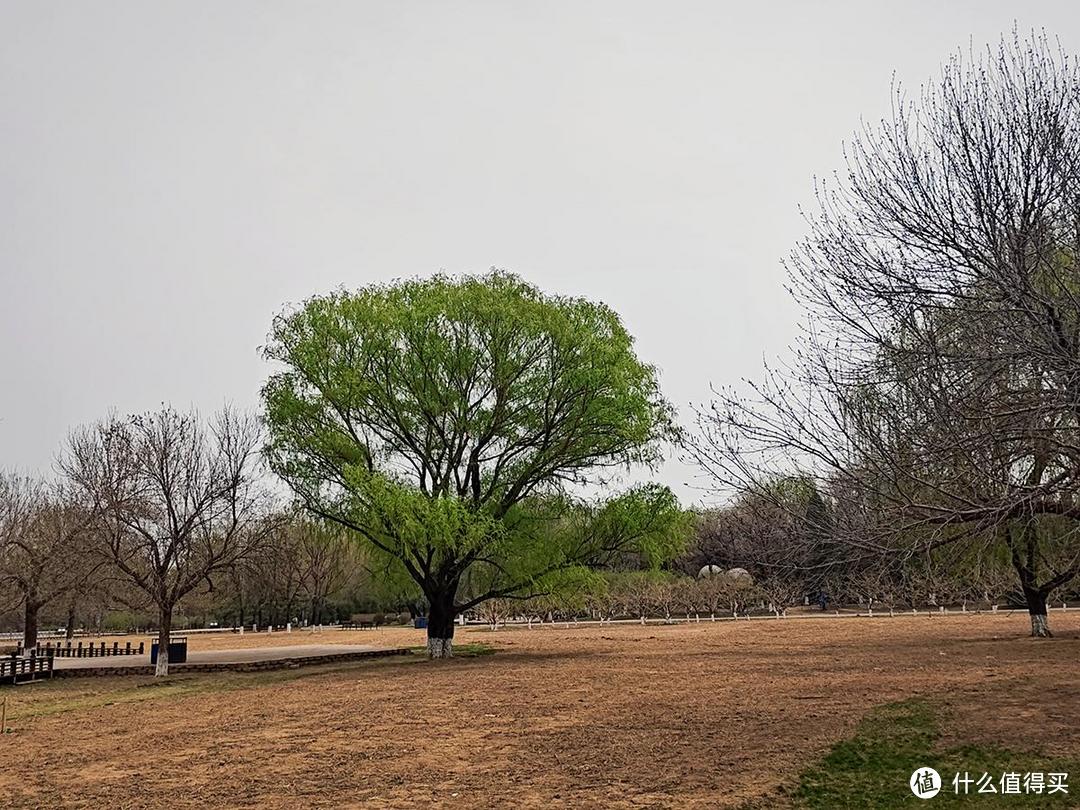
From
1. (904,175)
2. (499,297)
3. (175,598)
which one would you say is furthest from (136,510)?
(904,175)

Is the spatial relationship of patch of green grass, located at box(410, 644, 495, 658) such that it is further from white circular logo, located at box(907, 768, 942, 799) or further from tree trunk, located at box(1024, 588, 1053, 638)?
white circular logo, located at box(907, 768, 942, 799)

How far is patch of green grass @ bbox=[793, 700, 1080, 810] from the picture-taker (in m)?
9.19

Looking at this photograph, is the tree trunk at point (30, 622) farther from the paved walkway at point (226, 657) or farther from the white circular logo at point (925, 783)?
the white circular logo at point (925, 783)

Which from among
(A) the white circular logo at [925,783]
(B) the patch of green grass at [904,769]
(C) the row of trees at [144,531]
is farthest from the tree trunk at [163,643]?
(A) the white circular logo at [925,783]

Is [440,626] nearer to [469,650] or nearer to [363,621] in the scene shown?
[469,650]

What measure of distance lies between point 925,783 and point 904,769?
634 millimetres

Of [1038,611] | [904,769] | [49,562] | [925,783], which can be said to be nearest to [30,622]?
→ [49,562]

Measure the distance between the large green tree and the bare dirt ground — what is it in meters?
3.72

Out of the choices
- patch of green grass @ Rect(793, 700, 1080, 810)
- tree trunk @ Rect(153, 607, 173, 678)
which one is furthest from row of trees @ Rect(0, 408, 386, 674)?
patch of green grass @ Rect(793, 700, 1080, 810)

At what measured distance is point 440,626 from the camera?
28.8 m

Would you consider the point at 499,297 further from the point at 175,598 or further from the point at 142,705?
the point at 142,705

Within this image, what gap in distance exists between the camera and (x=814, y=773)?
33.9 ft

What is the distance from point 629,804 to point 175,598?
19712 mm

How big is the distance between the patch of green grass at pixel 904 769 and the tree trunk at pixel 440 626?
1785 centimetres
